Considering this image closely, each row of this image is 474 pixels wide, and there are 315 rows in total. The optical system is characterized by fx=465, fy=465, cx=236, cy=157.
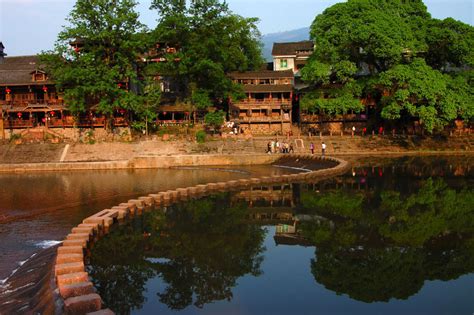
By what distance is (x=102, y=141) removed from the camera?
56.2 meters

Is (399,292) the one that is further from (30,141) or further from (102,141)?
(30,141)

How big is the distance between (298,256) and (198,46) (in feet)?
149

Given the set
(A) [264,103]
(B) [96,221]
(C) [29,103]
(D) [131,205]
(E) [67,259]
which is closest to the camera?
(E) [67,259]

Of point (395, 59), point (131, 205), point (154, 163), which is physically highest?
point (395, 59)

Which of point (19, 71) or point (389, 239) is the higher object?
point (19, 71)

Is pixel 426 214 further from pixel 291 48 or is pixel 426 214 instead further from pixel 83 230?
pixel 291 48

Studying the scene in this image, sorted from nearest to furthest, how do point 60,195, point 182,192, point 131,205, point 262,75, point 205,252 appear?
point 205,252 < point 131,205 < point 182,192 < point 60,195 < point 262,75

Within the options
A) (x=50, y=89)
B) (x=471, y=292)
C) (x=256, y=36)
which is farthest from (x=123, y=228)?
(x=256, y=36)

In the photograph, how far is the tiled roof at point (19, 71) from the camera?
61.5 meters

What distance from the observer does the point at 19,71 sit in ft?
208

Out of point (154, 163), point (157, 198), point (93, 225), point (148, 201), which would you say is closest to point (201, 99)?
point (154, 163)

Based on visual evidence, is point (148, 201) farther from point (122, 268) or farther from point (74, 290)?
point (74, 290)

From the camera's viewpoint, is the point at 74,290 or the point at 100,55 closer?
the point at 74,290

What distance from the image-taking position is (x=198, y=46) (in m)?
59.0
